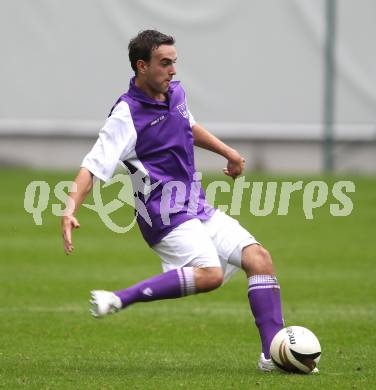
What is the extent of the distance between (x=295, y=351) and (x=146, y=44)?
2.15 metres

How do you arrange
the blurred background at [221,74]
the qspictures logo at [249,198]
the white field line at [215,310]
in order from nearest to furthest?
the white field line at [215,310] → the qspictures logo at [249,198] → the blurred background at [221,74]

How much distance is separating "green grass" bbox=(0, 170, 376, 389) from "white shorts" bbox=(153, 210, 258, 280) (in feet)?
2.31

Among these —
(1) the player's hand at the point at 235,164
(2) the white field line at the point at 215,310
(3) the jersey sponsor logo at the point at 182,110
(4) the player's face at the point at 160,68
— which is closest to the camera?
(4) the player's face at the point at 160,68

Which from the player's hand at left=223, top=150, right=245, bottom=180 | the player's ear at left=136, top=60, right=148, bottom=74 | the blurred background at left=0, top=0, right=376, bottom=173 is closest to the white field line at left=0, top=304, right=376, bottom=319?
the player's hand at left=223, top=150, right=245, bottom=180

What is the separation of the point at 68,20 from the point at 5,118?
99.9 inches

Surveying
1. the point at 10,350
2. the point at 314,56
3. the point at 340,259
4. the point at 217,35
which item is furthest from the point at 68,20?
the point at 10,350

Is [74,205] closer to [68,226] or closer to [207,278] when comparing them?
[68,226]

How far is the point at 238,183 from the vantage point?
2186cm

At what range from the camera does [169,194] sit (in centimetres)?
770

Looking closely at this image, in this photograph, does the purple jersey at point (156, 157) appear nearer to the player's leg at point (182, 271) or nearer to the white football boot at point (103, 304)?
the player's leg at point (182, 271)

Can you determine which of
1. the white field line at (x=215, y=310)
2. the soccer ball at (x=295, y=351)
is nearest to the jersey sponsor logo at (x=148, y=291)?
the soccer ball at (x=295, y=351)

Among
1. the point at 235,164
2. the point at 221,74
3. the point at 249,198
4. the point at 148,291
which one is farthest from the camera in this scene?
the point at 221,74

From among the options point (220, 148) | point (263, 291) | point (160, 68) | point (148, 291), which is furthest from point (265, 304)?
point (160, 68)

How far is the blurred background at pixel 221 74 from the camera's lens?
25.7m
